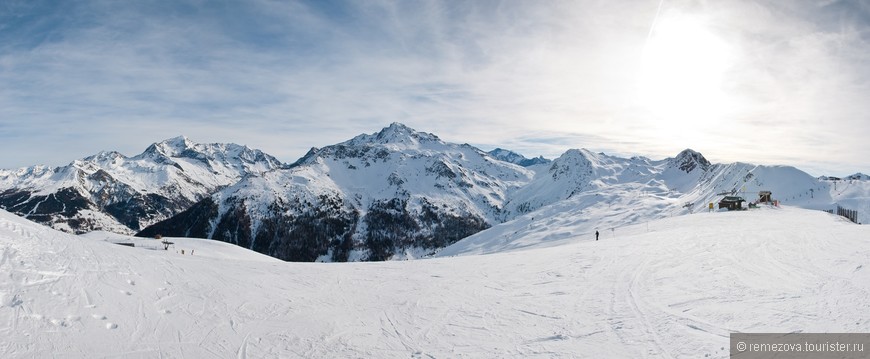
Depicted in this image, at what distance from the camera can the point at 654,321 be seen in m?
13.1

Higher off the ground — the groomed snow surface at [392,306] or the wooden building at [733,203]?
the wooden building at [733,203]

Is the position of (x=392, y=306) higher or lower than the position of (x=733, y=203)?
lower

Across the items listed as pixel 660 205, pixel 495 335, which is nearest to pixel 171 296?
pixel 495 335

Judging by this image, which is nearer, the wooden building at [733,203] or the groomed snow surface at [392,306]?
the groomed snow surface at [392,306]

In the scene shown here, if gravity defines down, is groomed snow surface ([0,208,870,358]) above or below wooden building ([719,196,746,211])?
below

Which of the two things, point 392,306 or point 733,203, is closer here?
point 392,306

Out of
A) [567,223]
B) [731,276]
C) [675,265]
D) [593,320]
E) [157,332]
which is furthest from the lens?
[567,223]

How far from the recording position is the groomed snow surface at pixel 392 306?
11312mm

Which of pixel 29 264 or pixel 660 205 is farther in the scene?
pixel 660 205

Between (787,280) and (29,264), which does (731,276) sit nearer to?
(787,280)

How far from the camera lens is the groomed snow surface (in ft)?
37.1

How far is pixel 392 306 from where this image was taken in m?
16.1

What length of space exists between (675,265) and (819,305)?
820cm

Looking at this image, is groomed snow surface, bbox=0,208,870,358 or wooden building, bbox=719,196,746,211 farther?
wooden building, bbox=719,196,746,211
